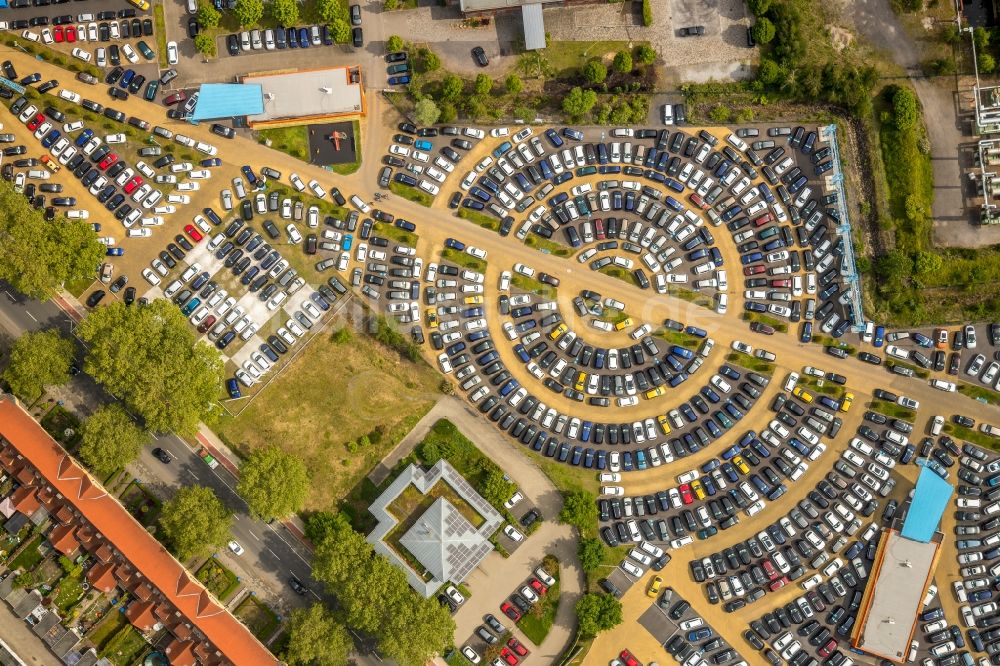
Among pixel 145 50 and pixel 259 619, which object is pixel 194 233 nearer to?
pixel 145 50

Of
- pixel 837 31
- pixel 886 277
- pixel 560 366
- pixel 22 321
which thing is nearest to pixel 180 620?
pixel 22 321

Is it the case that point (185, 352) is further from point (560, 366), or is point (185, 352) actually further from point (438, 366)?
point (560, 366)

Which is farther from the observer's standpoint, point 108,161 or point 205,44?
point 108,161

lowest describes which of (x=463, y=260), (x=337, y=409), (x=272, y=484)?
(x=272, y=484)

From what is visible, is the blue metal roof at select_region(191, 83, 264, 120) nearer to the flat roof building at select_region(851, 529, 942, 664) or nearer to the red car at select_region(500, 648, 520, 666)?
the red car at select_region(500, 648, 520, 666)

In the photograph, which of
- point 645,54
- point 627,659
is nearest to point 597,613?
point 627,659

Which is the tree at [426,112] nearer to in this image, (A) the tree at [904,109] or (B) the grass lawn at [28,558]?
(A) the tree at [904,109]

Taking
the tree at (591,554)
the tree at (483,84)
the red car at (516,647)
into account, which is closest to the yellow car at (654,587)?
the tree at (591,554)
